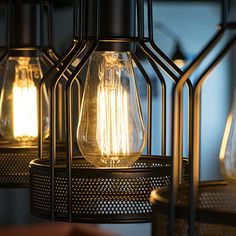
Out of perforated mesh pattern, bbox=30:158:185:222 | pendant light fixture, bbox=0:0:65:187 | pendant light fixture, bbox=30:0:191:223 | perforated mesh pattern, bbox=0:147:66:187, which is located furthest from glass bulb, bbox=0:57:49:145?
perforated mesh pattern, bbox=30:158:185:222

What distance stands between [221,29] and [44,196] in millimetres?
340

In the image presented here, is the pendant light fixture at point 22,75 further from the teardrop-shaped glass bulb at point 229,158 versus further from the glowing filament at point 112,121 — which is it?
the teardrop-shaped glass bulb at point 229,158

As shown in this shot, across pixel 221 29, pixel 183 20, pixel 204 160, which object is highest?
pixel 183 20

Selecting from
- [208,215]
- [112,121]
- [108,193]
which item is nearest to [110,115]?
[112,121]

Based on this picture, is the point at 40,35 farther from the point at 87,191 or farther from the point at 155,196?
the point at 155,196

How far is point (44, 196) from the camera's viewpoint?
0.90 m

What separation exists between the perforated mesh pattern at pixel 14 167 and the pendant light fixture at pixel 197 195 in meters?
0.44

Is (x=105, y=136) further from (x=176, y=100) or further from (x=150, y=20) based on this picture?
(x=176, y=100)

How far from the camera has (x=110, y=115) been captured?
93 cm

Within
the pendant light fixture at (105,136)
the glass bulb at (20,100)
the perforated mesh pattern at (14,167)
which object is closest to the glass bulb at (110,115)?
the pendant light fixture at (105,136)

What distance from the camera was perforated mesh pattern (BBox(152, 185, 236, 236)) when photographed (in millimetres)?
619

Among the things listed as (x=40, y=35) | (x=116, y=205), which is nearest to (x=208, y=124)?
(x=40, y=35)

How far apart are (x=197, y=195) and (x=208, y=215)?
0.15ft

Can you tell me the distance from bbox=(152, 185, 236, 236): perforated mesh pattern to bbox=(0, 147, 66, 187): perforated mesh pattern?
0.44 metres
